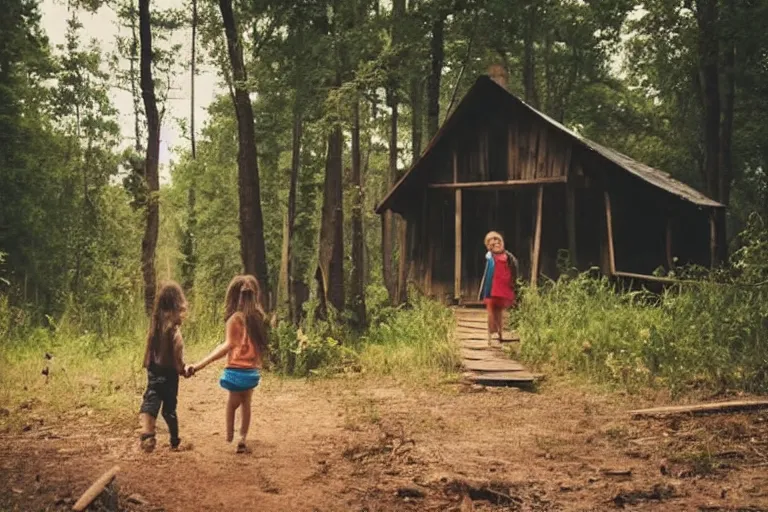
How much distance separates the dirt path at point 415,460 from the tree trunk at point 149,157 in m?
7.42

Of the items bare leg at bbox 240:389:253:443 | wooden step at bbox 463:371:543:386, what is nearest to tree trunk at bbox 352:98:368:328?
wooden step at bbox 463:371:543:386

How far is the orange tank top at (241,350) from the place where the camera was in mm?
5711

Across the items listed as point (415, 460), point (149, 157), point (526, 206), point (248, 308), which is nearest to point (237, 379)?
point (248, 308)

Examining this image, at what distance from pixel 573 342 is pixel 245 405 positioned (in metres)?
5.74

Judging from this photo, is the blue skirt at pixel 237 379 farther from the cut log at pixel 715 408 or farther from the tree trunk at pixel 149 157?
the tree trunk at pixel 149 157

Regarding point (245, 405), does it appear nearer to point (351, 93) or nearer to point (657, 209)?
point (351, 93)

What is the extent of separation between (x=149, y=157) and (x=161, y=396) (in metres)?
10.6

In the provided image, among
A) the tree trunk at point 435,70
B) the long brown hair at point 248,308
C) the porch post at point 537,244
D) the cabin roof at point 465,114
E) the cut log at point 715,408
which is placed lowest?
the cut log at point 715,408

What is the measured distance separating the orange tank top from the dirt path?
30.7 inches

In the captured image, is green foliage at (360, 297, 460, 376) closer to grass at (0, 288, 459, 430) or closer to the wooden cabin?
grass at (0, 288, 459, 430)

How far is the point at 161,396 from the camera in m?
5.69

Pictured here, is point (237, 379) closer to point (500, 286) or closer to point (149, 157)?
point (500, 286)

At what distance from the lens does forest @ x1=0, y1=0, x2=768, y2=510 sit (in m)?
8.85

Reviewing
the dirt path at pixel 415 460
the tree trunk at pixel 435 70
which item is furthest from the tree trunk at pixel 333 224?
the dirt path at pixel 415 460
